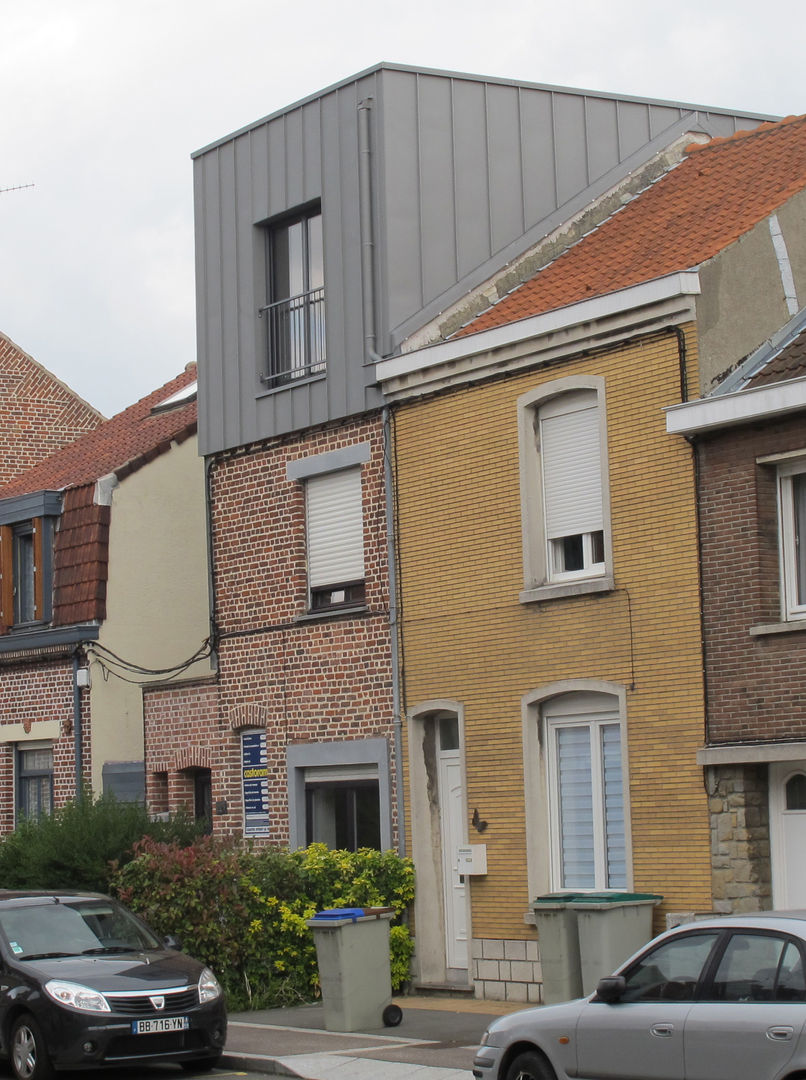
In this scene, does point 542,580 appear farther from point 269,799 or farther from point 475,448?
point 269,799

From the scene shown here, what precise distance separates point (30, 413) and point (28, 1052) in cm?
2006

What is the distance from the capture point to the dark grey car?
13492 millimetres

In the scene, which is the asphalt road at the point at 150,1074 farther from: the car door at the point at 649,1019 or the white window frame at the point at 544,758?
the car door at the point at 649,1019

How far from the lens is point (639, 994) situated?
10.4 m

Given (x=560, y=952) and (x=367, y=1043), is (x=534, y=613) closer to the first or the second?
(x=560, y=952)

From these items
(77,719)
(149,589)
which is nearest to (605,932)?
(77,719)

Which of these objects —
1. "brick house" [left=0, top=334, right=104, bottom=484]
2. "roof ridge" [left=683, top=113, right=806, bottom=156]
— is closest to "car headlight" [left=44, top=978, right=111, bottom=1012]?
"roof ridge" [left=683, top=113, right=806, bottom=156]

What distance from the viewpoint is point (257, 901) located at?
17.7 metres

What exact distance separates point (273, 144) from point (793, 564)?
9162 mm

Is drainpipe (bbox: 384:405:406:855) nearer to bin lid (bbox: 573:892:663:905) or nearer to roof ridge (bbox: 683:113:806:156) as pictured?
bin lid (bbox: 573:892:663:905)

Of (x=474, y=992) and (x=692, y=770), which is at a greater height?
(x=692, y=770)

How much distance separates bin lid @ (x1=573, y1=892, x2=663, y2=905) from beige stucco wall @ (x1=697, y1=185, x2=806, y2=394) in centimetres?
450

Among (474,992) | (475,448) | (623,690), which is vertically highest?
(475,448)

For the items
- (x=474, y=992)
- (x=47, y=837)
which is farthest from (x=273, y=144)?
(x=474, y=992)
